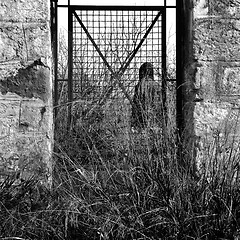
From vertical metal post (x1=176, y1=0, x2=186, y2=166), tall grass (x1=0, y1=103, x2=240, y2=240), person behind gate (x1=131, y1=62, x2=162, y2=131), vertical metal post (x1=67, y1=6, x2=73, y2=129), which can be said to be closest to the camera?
tall grass (x1=0, y1=103, x2=240, y2=240)

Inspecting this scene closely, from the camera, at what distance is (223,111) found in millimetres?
4277

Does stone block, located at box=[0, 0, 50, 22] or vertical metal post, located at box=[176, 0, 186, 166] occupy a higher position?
stone block, located at box=[0, 0, 50, 22]

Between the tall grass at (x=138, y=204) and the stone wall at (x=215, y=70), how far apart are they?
20.8 inches

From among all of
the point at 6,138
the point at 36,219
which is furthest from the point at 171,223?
the point at 6,138

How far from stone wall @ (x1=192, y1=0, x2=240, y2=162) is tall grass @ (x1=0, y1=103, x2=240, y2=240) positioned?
53 cm

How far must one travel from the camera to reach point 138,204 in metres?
3.28

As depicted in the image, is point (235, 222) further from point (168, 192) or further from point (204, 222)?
point (168, 192)

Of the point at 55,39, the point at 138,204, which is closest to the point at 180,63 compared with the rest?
the point at 55,39

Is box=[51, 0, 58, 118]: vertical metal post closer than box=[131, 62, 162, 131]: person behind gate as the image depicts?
No

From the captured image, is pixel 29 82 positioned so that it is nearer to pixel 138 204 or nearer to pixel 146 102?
pixel 146 102

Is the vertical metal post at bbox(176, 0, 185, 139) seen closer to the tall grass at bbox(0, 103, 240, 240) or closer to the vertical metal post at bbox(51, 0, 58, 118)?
the tall grass at bbox(0, 103, 240, 240)

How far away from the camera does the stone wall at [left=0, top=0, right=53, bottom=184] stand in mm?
4234

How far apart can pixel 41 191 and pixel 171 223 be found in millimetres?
1048

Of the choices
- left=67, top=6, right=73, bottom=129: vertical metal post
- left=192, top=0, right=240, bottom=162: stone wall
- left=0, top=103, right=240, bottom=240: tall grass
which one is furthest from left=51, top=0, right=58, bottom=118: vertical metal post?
left=0, top=103, right=240, bottom=240: tall grass
